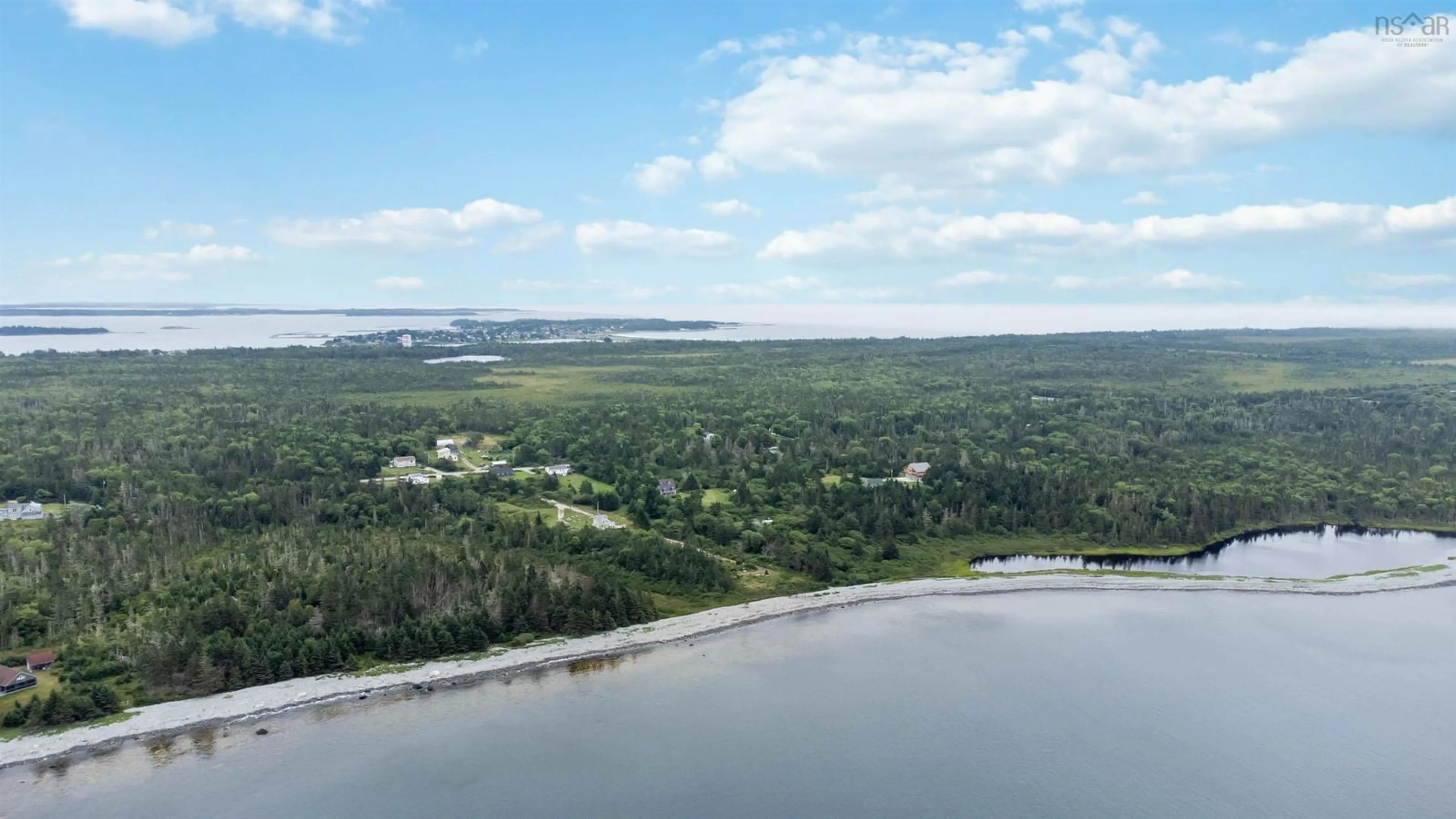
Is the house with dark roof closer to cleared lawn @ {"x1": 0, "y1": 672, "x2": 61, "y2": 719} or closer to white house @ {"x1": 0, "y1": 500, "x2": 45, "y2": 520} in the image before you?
cleared lawn @ {"x1": 0, "y1": 672, "x2": 61, "y2": 719}

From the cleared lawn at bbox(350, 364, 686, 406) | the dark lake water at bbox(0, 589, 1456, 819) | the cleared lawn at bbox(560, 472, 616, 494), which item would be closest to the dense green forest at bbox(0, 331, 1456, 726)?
the cleared lawn at bbox(560, 472, 616, 494)

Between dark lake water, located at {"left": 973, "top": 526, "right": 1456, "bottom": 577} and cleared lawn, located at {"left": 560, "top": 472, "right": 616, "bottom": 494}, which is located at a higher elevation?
cleared lawn, located at {"left": 560, "top": 472, "right": 616, "bottom": 494}

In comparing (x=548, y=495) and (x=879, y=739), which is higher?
(x=548, y=495)

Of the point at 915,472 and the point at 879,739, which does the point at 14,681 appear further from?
the point at 915,472

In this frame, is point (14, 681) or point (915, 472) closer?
point (14, 681)

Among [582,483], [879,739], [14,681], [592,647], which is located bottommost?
[879,739]

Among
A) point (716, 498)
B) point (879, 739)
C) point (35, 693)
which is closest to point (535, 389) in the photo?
point (716, 498)
